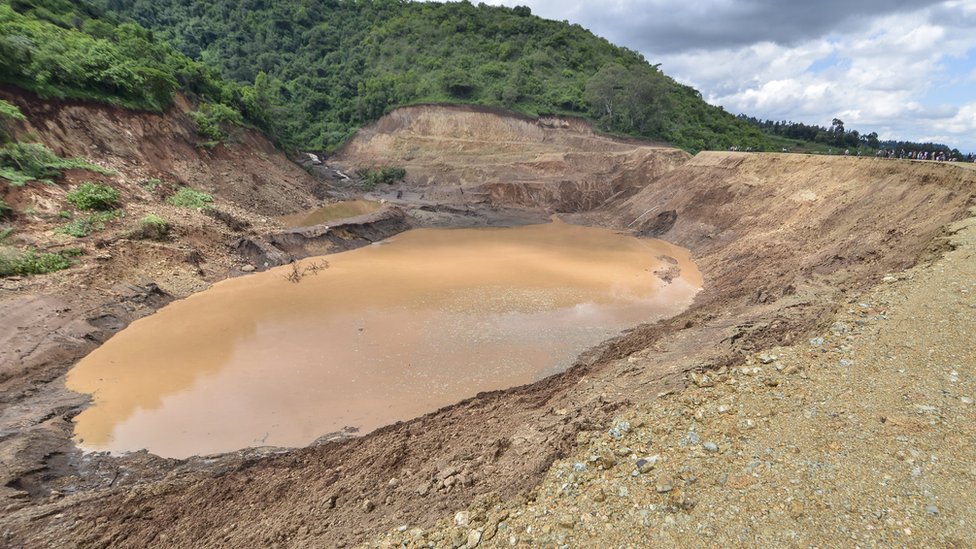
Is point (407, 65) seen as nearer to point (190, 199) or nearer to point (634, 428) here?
point (190, 199)

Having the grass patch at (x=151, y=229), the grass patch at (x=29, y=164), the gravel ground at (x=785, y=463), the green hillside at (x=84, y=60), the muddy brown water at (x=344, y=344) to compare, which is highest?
the green hillside at (x=84, y=60)

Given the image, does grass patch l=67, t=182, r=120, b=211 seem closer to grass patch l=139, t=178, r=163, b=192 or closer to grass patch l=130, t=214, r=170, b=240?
grass patch l=130, t=214, r=170, b=240

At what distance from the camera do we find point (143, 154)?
73.2 feet

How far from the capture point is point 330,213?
30.7 m

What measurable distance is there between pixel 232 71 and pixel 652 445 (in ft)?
226

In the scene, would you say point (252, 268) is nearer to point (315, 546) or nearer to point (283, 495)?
point (283, 495)

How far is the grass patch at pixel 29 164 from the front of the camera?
15.8m

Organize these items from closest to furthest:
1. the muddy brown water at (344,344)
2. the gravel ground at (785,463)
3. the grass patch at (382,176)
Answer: the gravel ground at (785,463) < the muddy brown water at (344,344) < the grass patch at (382,176)

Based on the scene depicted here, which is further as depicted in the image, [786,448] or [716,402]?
[716,402]

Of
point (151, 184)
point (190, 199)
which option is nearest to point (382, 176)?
point (190, 199)

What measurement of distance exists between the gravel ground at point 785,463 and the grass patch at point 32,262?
52.0 feet

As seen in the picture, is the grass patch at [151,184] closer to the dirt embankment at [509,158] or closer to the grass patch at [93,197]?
the grass patch at [93,197]

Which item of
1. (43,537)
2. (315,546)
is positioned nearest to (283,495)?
(315,546)

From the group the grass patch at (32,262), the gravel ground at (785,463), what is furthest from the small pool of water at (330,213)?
the gravel ground at (785,463)
